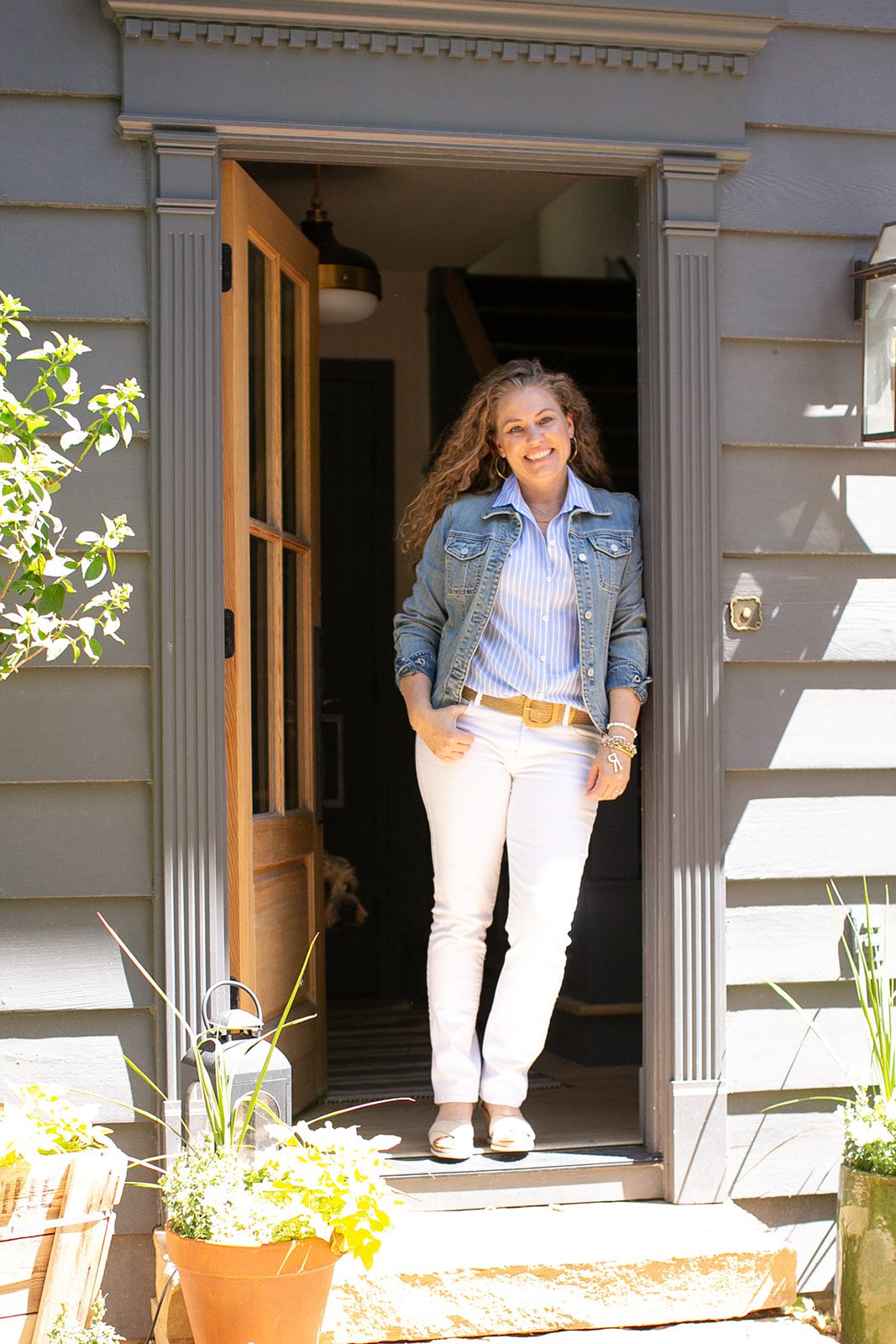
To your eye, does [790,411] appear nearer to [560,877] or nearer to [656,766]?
[656,766]

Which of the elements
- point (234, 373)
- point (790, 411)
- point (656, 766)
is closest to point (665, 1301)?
point (656, 766)

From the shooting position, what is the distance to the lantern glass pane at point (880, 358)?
112 inches

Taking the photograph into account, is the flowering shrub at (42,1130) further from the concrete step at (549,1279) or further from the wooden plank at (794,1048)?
the wooden plank at (794,1048)

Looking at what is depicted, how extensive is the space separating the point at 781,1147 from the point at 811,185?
204 centimetres

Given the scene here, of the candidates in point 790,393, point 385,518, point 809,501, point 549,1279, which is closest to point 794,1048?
point 549,1279

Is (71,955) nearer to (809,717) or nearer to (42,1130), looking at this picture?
(42,1130)

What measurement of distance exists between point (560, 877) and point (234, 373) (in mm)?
1233

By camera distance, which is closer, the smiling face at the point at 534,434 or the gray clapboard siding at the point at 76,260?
the gray clapboard siding at the point at 76,260

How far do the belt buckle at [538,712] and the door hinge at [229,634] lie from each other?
0.60 meters

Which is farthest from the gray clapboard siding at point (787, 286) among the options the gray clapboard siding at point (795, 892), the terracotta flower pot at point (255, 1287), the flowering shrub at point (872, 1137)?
the terracotta flower pot at point (255, 1287)

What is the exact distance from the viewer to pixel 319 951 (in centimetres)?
346

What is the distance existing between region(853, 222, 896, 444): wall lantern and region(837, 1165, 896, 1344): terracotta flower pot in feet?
4.77

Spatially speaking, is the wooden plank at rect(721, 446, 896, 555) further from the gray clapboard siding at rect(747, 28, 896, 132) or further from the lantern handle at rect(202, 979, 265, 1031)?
the lantern handle at rect(202, 979, 265, 1031)

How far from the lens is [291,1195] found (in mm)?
2051
